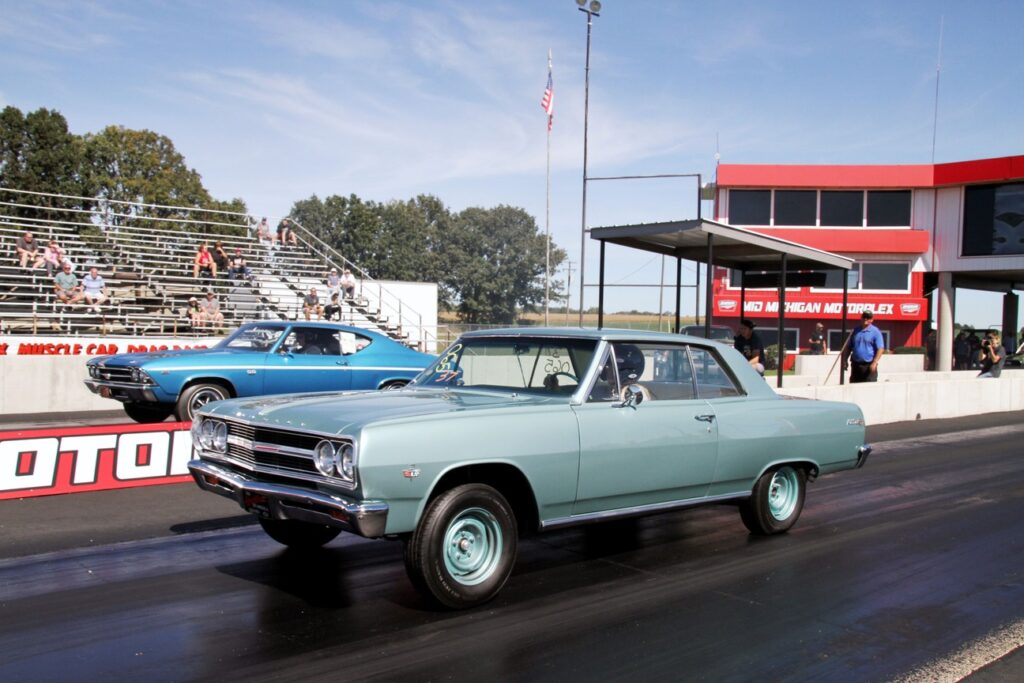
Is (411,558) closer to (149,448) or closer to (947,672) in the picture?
(947,672)

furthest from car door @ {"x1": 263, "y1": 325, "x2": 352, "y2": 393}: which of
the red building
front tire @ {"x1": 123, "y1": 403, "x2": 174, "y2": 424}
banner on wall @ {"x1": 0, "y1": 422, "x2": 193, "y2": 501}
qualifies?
the red building

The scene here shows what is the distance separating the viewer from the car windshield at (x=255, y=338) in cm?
1268

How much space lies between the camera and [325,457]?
4.74 meters

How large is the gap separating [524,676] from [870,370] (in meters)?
13.9

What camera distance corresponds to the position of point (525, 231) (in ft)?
221

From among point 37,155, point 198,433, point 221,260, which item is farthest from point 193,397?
point 37,155

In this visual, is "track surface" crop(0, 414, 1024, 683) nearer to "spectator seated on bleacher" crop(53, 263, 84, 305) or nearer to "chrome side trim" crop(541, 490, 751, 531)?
"chrome side trim" crop(541, 490, 751, 531)

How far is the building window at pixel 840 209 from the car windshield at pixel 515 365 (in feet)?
111

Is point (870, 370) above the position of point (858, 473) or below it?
above

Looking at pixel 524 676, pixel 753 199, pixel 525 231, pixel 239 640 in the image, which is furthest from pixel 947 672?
pixel 525 231

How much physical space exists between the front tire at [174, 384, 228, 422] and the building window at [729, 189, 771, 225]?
29.3 meters

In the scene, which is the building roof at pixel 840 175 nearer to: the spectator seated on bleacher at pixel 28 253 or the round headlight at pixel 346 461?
the spectator seated on bleacher at pixel 28 253

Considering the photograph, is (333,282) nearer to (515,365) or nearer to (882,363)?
(882,363)

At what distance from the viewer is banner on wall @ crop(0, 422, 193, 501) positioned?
777 cm
